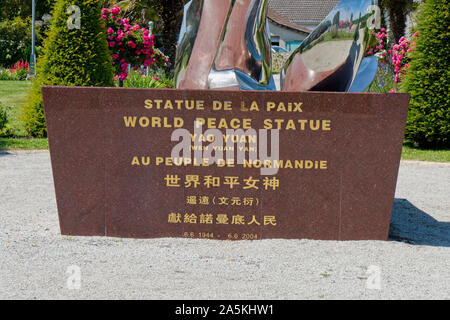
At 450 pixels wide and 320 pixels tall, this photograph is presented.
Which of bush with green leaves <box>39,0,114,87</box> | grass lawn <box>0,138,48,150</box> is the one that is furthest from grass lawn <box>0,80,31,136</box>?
bush with green leaves <box>39,0,114,87</box>

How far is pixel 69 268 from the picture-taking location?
462 centimetres

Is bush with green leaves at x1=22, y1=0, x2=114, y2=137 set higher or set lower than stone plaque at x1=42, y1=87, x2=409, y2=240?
higher

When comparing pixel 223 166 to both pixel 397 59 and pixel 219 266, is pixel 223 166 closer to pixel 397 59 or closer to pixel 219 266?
pixel 219 266

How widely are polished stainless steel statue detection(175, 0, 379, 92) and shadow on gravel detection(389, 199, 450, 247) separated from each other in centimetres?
160

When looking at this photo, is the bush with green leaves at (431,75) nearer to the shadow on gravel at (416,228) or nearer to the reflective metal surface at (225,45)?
the shadow on gravel at (416,228)

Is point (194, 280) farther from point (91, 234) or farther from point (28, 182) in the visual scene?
point (28, 182)

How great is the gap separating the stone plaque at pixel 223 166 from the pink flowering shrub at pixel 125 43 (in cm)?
880

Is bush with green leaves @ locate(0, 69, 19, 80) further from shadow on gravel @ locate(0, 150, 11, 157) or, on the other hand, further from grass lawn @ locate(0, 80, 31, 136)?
shadow on gravel @ locate(0, 150, 11, 157)

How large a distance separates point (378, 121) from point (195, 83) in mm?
1921

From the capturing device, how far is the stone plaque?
539cm

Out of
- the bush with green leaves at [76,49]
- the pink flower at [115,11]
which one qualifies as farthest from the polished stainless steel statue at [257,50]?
the pink flower at [115,11]

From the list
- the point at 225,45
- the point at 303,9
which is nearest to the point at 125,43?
the point at 225,45
